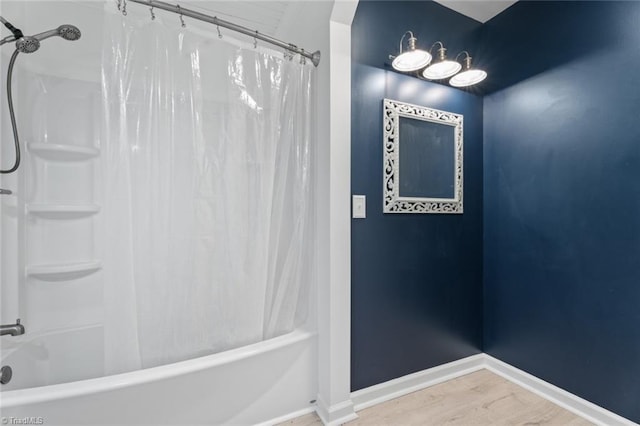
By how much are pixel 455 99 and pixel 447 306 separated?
1.40 m

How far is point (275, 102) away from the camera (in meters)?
1.44

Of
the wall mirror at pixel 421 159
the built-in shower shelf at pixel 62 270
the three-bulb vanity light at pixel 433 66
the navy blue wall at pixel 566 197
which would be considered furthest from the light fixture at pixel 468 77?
the built-in shower shelf at pixel 62 270

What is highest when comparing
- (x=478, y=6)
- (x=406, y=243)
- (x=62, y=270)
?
(x=478, y=6)

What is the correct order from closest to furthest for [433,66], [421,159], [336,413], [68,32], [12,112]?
1. [68,32]
2. [12,112]
3. [336,413]
4. [433,66]
5. [421,159]

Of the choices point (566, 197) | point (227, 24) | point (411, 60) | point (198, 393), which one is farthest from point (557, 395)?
point (227, 24)

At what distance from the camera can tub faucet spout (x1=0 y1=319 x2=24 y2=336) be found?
1306 millimetres

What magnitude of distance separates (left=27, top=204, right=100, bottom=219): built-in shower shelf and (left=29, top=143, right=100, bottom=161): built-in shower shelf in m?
0.26

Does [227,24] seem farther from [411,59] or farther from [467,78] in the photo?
[467,78]

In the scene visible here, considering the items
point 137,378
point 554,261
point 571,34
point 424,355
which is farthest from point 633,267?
point 137,378

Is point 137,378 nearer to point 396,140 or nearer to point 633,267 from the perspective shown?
point 396,140

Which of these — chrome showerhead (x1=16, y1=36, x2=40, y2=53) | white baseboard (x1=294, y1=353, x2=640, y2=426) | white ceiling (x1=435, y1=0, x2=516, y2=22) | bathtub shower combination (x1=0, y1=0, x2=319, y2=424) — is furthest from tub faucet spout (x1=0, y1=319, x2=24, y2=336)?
white ceiling (x1=435, y1=0, x2=516, y2=22)

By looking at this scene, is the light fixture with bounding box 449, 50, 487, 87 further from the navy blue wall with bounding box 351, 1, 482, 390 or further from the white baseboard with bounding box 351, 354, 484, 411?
the white baseboard with bounding box 351, 354, 484, 411

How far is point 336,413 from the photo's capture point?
1401 mm

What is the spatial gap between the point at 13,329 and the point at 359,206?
182 cm
